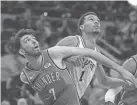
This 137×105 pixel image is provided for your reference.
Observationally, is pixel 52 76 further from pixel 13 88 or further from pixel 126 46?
pixel 126 46

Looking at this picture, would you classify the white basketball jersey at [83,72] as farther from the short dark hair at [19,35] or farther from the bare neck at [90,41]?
the short dark hair at [19,35]

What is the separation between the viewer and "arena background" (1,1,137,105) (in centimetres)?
996

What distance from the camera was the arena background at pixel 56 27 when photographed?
9961mm

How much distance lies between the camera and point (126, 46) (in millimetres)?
12383

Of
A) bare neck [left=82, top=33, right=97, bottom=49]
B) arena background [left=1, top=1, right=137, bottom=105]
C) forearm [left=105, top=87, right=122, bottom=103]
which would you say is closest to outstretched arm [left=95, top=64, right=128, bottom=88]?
forearm [left=105, top=87, right=122, bottom=103]

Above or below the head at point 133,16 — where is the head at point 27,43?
above

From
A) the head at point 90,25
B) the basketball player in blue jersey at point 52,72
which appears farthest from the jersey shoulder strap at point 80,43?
the basketball player in blue jersey at point 52,72

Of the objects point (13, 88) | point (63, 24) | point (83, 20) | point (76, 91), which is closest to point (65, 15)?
point (63, 24)

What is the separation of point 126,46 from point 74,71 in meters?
6.54

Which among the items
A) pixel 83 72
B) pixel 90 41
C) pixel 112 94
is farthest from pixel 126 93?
pixel 90 41

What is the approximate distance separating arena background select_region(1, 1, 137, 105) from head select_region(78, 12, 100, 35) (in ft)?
11.2

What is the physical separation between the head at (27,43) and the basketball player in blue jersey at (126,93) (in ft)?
4.43

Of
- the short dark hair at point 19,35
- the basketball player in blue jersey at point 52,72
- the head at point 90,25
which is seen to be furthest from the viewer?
the head at point 90,25

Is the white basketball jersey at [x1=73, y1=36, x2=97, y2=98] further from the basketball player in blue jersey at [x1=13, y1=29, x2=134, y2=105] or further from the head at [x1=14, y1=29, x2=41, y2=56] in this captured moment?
the head at [x1=14, y1=29, x2=41, y2=56]
